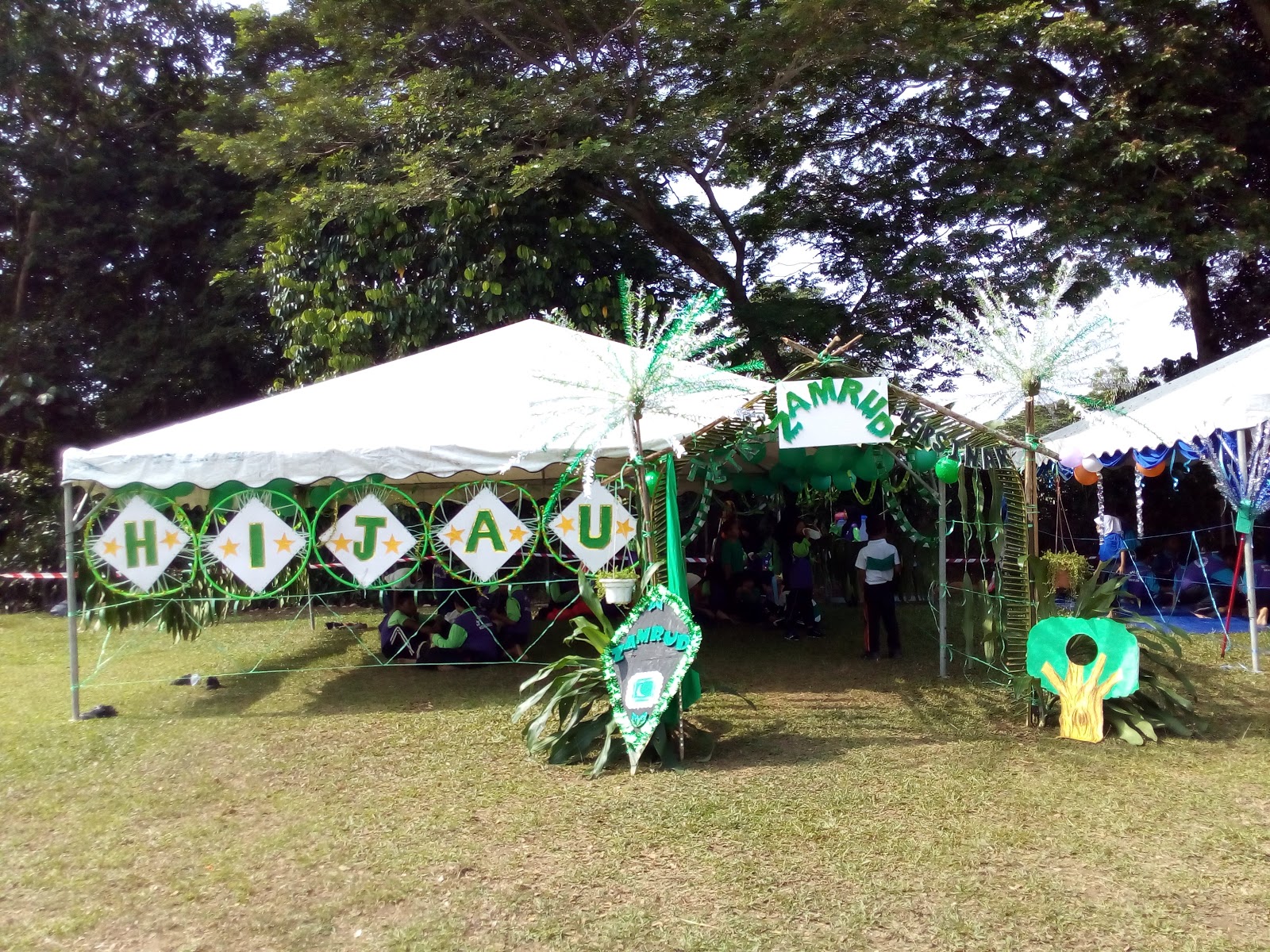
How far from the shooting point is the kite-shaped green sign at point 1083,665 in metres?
6.04

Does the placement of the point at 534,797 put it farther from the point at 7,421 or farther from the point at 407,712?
the point at 7,421

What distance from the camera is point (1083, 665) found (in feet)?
20.3

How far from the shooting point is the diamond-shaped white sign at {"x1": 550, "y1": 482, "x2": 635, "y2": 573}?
7902mm

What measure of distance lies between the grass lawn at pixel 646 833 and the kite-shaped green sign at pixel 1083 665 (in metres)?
0.22

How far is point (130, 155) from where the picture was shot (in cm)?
1778

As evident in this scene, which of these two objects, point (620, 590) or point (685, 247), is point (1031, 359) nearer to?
point (620, 590)

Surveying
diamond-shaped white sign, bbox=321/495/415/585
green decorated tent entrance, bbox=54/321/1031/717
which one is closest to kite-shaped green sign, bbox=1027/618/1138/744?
green decorated tent entrance, bbox=54/321/1031/717

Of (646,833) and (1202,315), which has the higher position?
(1202,315)

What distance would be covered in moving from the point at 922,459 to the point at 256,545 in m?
5.42

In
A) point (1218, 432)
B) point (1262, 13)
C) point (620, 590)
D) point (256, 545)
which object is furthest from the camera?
point (1262, 13)

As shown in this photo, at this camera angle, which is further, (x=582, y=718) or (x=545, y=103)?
(x=545, y=103)

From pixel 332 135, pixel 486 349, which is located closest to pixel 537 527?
pixel 486 349

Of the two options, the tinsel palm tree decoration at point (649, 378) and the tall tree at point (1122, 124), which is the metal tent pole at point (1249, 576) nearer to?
the tinsel palm tree decoration at point (649, 378)

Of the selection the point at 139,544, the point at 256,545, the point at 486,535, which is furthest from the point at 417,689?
the point at 139,544
